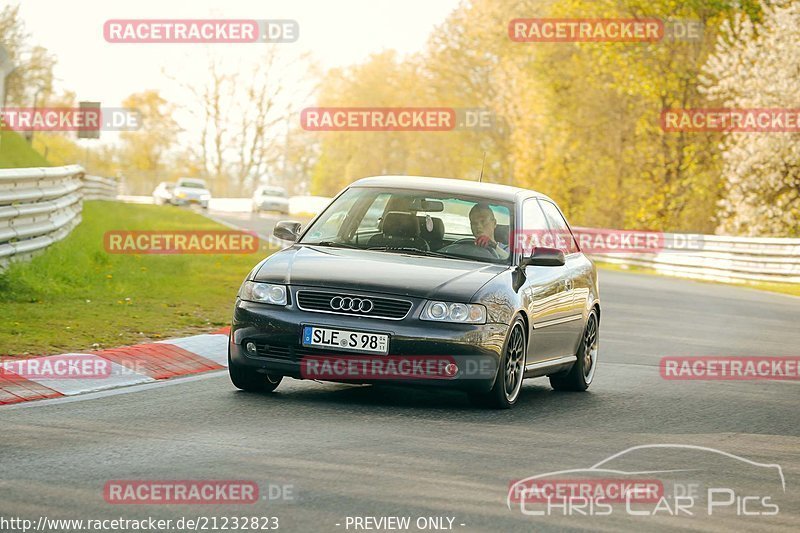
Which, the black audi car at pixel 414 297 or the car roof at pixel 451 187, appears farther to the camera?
the car roof at pixel 451 187

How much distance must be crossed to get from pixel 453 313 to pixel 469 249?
1116 millimetres

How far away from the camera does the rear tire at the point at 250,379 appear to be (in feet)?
31.6

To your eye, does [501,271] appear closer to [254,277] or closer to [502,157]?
[254,277]

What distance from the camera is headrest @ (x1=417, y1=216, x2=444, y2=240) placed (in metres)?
10.4

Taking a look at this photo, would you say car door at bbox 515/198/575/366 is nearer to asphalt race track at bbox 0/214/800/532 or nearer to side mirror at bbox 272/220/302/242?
asphalt race track at bbox 0/214/800/532

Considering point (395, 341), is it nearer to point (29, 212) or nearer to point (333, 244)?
point (333, 244)

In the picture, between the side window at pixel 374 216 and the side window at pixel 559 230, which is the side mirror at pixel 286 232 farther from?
the side window at pixel 559 230

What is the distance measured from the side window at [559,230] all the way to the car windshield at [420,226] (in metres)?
0.99

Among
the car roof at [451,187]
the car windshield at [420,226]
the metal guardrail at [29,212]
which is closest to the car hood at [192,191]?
the metal guardrail at [29,212]

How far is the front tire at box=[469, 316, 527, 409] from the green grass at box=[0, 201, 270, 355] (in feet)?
11.3

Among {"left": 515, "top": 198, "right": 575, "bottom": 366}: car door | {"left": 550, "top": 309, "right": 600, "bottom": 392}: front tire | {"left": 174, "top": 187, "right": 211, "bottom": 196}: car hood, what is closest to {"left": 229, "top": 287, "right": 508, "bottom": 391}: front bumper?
{"left": 515, "top": 198, "right": 575, "bottom": 366}: car door

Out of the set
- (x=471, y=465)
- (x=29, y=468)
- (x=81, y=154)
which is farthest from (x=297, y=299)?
(x=81, y=154)

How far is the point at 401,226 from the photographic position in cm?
1045

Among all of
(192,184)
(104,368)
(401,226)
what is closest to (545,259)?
(401,226)
